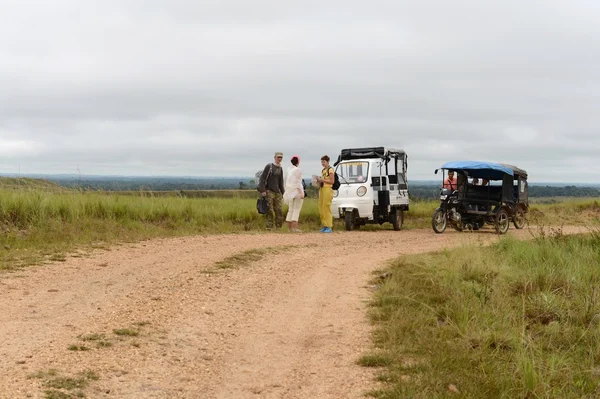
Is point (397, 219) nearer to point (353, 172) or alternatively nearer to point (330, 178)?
point (353, 172)

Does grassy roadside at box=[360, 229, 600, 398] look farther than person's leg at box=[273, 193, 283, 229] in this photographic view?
No

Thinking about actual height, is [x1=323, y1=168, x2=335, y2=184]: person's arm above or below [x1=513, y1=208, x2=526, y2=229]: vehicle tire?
above

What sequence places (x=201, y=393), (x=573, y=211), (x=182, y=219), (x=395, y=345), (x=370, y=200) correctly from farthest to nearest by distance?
(x=573, y=211) → (x=370, y=200) → (x=182, y=219) → (x=395, y=345) → (x=201, y=393)

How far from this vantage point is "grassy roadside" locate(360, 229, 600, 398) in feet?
18.7

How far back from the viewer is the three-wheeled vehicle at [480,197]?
20.6m

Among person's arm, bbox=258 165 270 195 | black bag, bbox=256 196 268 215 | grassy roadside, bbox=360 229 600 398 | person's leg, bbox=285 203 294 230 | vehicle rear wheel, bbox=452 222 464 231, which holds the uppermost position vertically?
person's arm, bbox=258 165 270 195

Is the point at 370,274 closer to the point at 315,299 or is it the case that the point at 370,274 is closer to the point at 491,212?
the point at 315,299

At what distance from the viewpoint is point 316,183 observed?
742 inches

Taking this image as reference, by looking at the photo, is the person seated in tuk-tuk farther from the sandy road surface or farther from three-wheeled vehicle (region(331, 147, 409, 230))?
the sandy road surface

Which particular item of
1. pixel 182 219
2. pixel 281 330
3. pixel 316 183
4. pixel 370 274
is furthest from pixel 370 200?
pixel 281 330

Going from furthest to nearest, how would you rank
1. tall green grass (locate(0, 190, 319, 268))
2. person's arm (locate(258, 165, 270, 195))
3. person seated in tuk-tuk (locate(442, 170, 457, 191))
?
person seated in tuk-tuk (locate(442, 170, 457, 191)) < person's arm (locate(258, 165, 270, 195)) < tall green grass (locate(0, 190, 319, 268))

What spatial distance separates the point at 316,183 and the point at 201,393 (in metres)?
13.7

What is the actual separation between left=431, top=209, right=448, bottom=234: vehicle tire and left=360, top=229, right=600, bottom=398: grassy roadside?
→ 760 centimetres

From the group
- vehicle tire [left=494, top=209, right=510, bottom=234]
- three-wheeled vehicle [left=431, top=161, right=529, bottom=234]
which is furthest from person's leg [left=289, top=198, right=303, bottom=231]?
vehicle tire [left=494, top=209, right=510, bottom=234]
